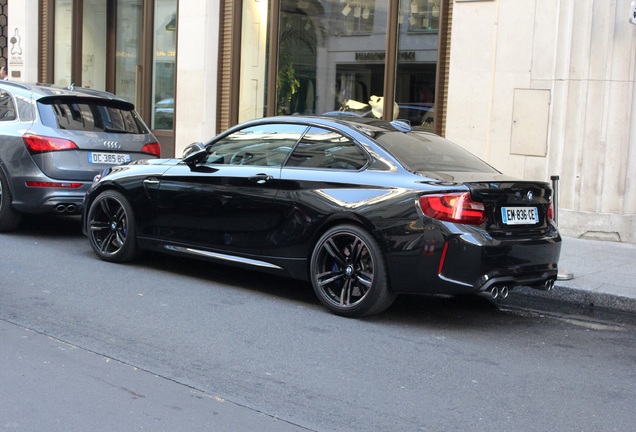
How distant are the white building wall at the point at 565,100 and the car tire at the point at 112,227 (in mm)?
5536

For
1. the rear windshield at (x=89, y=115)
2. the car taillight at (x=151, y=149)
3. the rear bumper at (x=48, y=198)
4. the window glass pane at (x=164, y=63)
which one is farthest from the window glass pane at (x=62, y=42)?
the rear bumper at (x=48, y=198)

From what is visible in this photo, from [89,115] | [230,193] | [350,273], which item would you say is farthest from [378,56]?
[350,273]

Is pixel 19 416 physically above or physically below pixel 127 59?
below

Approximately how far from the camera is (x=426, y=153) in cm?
691

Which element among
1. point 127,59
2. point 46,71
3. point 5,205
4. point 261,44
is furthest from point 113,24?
point 5,205

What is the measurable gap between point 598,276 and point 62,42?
611 inches

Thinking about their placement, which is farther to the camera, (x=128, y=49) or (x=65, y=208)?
(x=128, y=49)

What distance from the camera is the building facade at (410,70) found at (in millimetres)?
10773

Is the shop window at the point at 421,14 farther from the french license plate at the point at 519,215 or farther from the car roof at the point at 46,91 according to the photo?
the french license plate at the point at 519,215

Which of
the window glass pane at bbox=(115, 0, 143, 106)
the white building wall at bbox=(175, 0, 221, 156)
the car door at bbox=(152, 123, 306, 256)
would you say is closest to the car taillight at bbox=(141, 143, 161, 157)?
the car door at bbox=(152, 123, 306, 256)

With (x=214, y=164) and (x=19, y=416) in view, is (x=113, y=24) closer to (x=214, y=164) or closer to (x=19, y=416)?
(x=214, y=164)

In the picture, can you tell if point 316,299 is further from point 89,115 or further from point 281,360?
point 89,115

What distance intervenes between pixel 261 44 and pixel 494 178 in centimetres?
985

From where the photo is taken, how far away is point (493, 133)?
11797 millimetres
